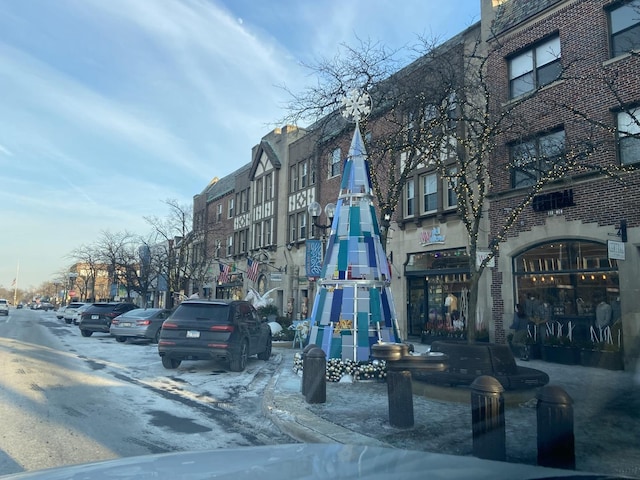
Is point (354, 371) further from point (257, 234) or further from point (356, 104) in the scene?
point (257, 234)

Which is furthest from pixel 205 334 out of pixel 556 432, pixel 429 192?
pixel 429 192

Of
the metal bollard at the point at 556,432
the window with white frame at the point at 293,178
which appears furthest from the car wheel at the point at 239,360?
the window with white frame at the point at 293,178

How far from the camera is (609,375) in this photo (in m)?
11.0

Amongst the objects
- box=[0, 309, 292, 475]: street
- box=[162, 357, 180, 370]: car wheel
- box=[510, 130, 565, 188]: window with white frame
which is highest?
box=[510, 130, 565, 188]: window with white frame

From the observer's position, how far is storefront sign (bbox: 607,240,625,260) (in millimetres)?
11984

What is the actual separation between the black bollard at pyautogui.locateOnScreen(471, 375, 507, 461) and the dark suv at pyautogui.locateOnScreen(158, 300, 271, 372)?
7117 millimetres

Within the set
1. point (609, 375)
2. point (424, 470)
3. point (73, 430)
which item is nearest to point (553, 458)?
point (424, 470)

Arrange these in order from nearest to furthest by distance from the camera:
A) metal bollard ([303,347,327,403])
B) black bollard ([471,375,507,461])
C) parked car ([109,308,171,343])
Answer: black bollard ([471,375,507,461]) → metal bollard ([303,347,327,403]) → parked car ([109,308,171,343])

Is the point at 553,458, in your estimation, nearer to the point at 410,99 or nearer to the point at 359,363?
the point at 359,363

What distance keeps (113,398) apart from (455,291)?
40.5 feet

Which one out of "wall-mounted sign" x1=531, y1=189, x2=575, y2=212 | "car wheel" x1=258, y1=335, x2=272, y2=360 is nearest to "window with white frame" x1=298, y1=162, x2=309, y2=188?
"car wheel" x1=258, y1=335, x2=272, y2=360

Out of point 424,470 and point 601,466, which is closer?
point 424,470

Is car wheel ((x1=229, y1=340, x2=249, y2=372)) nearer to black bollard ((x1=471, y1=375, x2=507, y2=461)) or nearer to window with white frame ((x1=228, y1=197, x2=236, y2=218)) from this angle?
black bollard ((x1=471, y1=375, x2=507, y2=461))

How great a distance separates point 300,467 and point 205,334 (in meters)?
9.04
